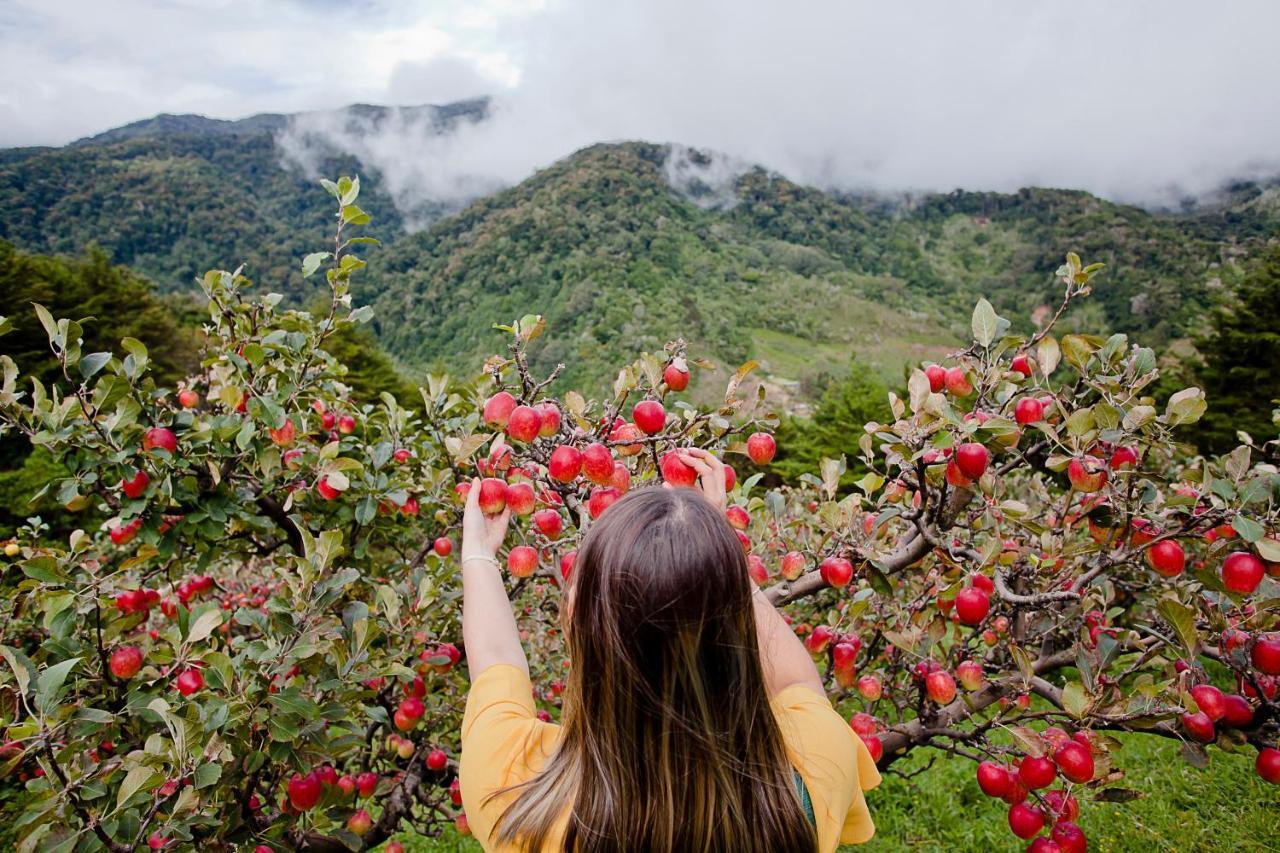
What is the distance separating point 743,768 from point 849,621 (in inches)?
48.3

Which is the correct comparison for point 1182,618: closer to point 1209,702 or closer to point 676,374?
point 1209,702

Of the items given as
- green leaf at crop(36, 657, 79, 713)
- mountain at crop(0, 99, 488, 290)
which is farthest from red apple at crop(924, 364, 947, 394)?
mountain at crop(0, 99, 488, 290)

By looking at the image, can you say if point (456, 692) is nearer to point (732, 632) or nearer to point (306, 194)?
point (732, 632)

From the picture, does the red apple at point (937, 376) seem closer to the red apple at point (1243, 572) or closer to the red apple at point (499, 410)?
the red apple at point (1243, 572)

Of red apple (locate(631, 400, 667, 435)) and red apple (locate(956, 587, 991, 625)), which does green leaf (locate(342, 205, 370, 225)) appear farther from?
red apple (locate(956, 587, 991, 625))

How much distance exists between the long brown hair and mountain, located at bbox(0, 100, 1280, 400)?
34.6m

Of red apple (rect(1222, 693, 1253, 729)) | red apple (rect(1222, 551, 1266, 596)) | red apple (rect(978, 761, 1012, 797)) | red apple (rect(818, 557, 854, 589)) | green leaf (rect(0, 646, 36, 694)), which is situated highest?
red apple (rect(1222, 551, 1266, 596))

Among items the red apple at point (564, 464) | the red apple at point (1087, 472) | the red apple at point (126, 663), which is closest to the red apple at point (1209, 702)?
the red apple at point (1087, 472)

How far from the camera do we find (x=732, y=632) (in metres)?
0.97

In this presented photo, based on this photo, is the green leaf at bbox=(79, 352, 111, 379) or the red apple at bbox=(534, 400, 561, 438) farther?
the green leaf at bbox=(79, 352, 111, 379)

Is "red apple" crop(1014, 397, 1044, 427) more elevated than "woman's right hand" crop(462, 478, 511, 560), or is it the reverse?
"red apple" crop(1014, 397, 1044, 427)

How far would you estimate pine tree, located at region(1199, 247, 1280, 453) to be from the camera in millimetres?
11938

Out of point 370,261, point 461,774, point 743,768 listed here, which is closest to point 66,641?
point 461,774

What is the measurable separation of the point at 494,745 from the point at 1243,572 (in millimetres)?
1532
